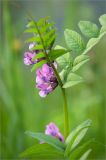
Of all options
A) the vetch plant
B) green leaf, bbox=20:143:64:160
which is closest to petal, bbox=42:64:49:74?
the vetch plant

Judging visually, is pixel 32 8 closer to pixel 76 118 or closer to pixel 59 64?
pixel 76 118

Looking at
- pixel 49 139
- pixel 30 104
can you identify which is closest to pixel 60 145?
pixel 49 139

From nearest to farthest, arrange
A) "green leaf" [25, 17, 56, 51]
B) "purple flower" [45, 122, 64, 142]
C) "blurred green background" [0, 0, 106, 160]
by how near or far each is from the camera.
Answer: "green leaf" [25, 17, 56, 51]
"purple flower" [45, 122, 64, 142]
"blurred green background" [0, 0, 106, 160]

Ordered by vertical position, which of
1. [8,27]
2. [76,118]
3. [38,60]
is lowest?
[76,118]

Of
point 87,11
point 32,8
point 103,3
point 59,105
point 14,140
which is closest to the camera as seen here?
point 14,140

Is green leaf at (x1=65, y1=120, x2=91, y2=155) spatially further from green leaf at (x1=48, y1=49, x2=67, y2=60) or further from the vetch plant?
green leaf at (x1=48, y1=49, x2=67, y2=60)

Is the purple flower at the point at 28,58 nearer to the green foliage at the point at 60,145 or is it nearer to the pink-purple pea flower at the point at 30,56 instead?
the pink-purple pea flower at the point at 30,56

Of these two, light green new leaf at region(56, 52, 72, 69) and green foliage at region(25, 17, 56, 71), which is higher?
green foliage at region(25, 17, 56, 71)

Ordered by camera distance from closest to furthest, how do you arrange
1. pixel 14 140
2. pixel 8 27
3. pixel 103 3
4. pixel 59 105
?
pixel 14 140
pixel 8 27
pixel 59 105
pixel 103 3

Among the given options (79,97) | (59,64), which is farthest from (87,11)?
(59,64)
